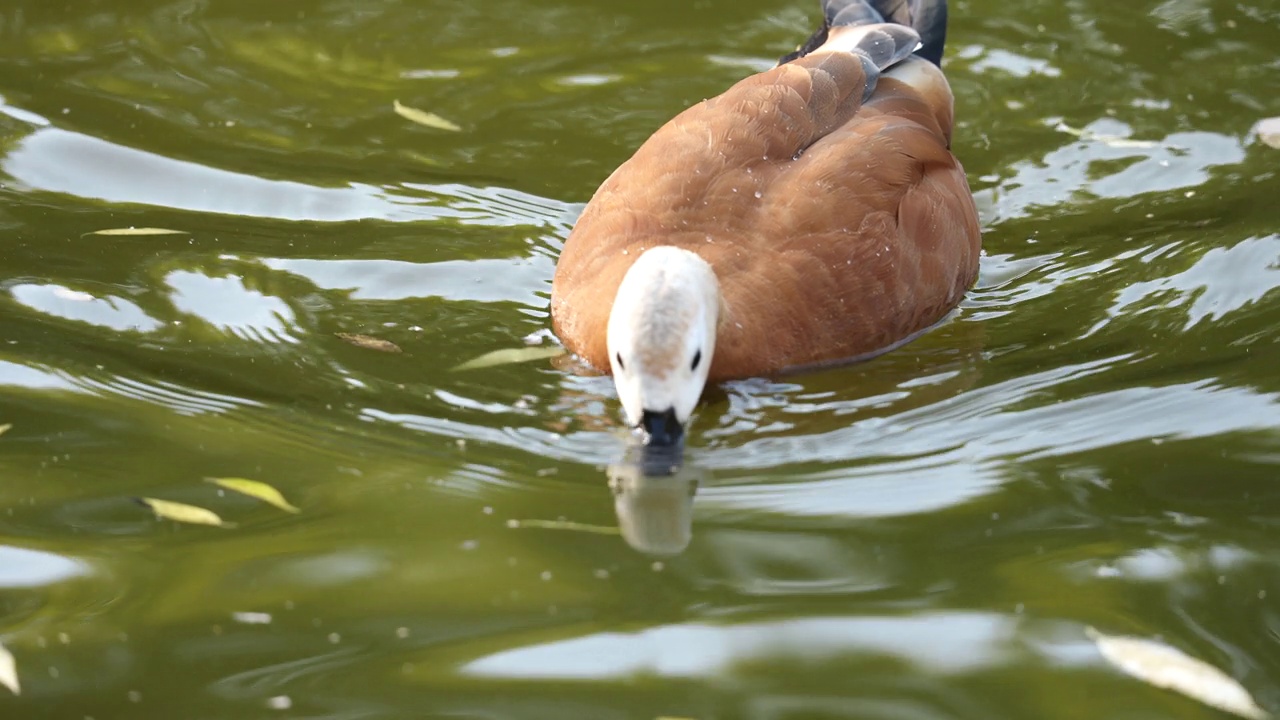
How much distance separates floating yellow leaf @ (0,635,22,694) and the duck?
72.5 inches

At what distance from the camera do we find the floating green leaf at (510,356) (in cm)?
527

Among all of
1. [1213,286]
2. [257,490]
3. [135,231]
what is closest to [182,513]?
[257,490]

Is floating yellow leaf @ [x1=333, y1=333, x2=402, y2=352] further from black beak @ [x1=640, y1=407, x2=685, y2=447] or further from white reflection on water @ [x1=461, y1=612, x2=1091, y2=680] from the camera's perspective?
white reflection on water @ [x1=461, y1=612, x2=1091, y2=680]

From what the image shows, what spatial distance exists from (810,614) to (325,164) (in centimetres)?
416

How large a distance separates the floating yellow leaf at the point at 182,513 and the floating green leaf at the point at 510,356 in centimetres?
117

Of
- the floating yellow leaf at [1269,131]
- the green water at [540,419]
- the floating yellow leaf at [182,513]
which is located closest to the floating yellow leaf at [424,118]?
the green water at [540,419]

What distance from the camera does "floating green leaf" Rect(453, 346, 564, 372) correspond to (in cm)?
527

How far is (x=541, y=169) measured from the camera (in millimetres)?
7238

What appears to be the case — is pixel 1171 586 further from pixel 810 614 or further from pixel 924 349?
pixel 924 349

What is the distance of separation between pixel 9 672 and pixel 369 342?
208 cm

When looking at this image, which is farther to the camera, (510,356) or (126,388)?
(510,356)

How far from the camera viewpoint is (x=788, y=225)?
5.32 m

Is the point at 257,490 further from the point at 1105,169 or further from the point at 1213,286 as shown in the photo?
the point at 1105,169

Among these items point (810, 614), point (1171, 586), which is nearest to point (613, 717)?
point (810, 614)
